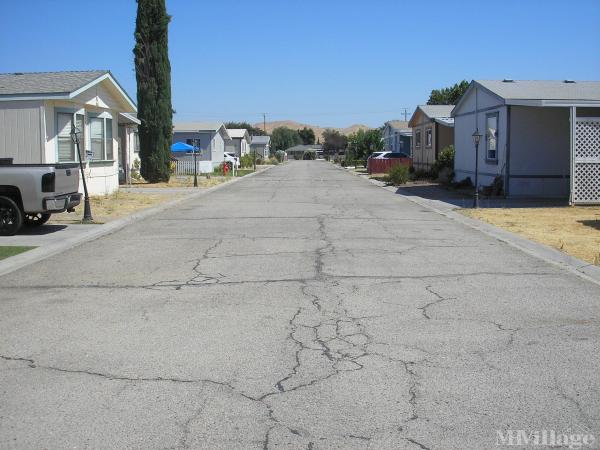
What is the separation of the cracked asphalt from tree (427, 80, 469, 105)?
199 feet

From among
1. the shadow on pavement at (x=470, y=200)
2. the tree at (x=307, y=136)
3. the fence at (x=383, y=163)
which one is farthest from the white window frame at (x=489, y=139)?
the tree at (x=307, y=136)

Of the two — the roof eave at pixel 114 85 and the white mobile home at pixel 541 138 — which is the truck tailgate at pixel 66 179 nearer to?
the roof eave at pixel 114 85

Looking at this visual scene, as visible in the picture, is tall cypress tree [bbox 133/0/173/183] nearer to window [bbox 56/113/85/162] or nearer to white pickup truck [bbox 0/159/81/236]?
window [bbox 56/113/85/162]

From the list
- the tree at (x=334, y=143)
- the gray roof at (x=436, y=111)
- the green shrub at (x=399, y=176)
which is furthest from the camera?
the tree at (x=334, y=143)

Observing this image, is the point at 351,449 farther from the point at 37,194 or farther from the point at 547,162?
the point at 547,162

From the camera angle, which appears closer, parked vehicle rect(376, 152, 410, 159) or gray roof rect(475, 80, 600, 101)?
gray roof rect(475, 80, 600, 101)

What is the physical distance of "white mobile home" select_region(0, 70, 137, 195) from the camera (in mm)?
19062

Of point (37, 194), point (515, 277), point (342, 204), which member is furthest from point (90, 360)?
point (342, 204)

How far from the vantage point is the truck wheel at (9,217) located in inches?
511

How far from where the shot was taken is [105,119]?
23516 mm

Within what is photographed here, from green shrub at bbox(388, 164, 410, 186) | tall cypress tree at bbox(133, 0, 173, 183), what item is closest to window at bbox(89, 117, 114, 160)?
tall cypress tree at bbox(133, 0, 173, 183)

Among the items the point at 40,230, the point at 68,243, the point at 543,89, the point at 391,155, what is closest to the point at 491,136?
the point at 543,89

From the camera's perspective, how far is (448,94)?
7281 cm

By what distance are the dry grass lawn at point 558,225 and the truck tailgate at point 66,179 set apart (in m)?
9.47
